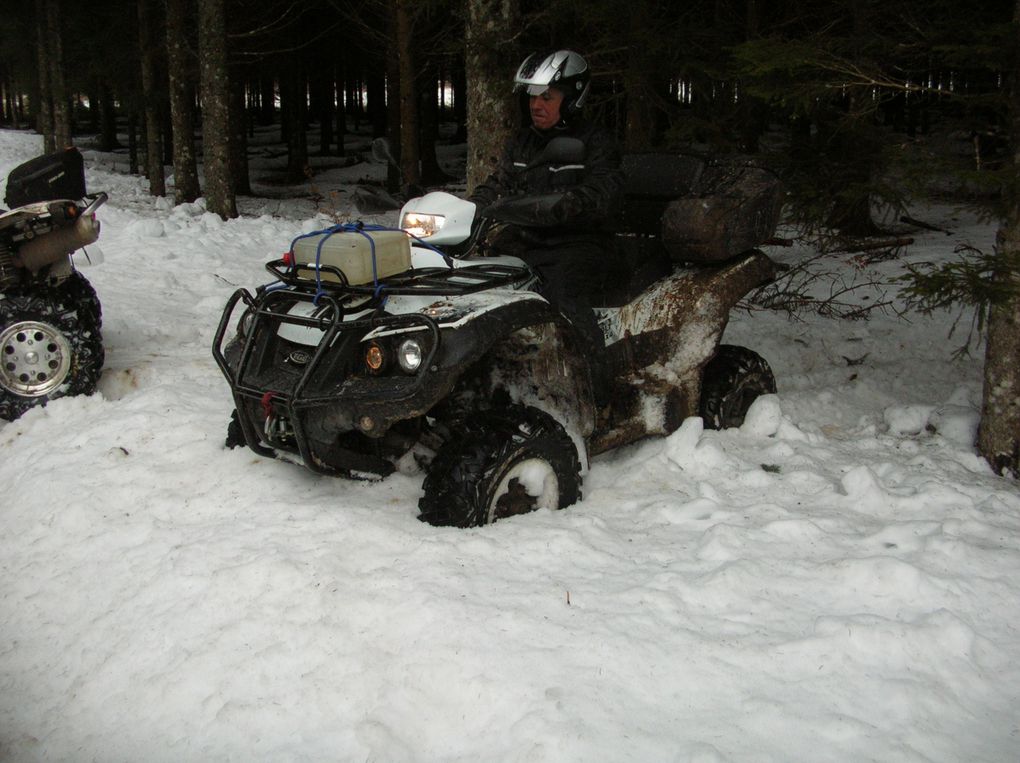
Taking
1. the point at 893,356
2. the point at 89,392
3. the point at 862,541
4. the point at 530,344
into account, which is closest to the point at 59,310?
the point at 89,392

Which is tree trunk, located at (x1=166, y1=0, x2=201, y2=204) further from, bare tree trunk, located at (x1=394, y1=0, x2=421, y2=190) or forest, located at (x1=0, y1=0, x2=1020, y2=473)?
bare tree trunk, located at (x1=394, y1=0, x2=421, y2=190)

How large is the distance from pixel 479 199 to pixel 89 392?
2.80m

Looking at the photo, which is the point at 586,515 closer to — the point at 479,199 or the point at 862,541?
the point at 862,541

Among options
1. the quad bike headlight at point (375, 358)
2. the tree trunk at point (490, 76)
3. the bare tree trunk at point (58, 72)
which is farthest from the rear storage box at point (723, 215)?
the bare tree trunk at point (58, 72)

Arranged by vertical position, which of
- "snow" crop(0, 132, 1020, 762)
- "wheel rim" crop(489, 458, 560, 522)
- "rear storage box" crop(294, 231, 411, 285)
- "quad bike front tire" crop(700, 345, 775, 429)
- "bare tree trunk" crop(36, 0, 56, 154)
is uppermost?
"bare tree trunk" crop(36, 0, 56, 154)

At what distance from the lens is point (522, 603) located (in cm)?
335

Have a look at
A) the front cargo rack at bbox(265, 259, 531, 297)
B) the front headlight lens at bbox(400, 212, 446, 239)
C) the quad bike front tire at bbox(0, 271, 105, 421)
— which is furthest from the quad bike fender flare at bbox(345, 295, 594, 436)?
the quad bike front tire at bbox(0, 271, 105, 421)

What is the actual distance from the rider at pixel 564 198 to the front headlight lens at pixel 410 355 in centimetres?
103

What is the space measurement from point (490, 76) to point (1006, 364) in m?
4.86

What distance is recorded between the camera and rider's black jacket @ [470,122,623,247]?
14.2ft

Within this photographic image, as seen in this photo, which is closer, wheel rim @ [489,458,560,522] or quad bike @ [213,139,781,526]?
quad bike @ [213,139,781,526]

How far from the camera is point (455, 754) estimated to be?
2.64 meters

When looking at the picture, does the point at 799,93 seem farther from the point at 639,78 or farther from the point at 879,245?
the point at 879,245

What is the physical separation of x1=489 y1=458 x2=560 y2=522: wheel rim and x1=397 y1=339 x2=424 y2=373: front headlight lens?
0.65 m
